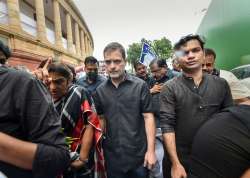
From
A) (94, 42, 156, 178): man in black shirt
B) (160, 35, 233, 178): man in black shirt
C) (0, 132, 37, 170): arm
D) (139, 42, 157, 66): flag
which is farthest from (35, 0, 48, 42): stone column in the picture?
(0, 132, 37, 170): arm

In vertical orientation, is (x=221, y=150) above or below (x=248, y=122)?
below

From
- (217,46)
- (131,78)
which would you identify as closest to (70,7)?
(217,46)

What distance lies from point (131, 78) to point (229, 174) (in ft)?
5.97

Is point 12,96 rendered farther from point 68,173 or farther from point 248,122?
point 68,173

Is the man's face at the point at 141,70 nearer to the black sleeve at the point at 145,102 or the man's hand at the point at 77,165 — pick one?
the black sleeve at the point at 145,102

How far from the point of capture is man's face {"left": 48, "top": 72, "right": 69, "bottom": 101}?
2.54 metres

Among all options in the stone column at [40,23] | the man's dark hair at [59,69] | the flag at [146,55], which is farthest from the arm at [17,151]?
the stone column at [40,23]

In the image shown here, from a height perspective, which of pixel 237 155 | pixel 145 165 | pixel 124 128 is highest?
pixel 237 155

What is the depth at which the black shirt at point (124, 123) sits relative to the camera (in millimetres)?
2945

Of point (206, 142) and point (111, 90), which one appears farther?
point (111, 90)

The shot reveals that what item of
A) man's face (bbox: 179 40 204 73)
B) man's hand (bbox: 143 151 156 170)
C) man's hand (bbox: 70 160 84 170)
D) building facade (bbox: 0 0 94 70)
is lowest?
man's hand (bbox: 143 151 156 170)

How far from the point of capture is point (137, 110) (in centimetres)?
301

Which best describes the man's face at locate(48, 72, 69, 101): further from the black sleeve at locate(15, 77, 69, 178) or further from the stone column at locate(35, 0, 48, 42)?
the stone column at locate(35, 0, 48, 42)

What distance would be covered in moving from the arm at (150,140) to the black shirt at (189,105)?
1.36ft
